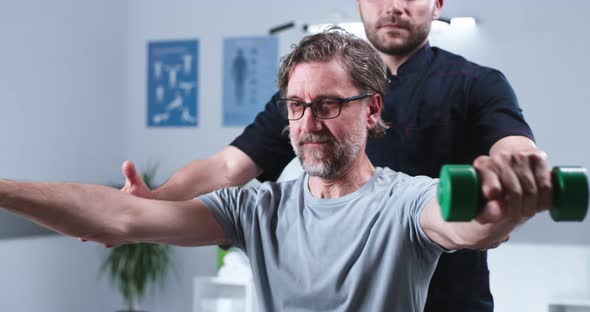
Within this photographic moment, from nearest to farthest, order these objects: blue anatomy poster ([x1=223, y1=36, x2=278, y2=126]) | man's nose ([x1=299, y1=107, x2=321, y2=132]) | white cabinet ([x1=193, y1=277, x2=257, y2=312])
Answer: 1. man's nose ([x1=299, y1=107, x2=321, y2=132])
2. white cabinet ([x1=193, y1=277, x2=257, y2=312])
3. blue anatomy poster ([x1=223, y1=36, x2=278, y2=126])

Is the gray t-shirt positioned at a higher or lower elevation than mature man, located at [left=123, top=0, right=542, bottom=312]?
lower

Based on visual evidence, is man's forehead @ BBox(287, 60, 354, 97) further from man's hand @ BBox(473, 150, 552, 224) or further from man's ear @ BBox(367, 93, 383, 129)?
man's hand @ BBox(473, 150, 552, 224)

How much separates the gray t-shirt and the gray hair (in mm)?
210

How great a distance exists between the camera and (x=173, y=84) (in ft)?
Answer: 16.7

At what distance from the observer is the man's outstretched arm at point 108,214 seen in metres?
1.36

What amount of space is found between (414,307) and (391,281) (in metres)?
0.08

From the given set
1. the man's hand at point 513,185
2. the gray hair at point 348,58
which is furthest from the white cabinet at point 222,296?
the man's hand at point 513,185

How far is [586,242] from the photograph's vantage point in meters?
3.96

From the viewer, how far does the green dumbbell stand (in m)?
0.96

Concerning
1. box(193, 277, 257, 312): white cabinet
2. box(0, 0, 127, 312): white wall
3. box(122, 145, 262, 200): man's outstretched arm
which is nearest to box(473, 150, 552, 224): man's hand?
box(122, 145, 262, 200): man's outstretched arm

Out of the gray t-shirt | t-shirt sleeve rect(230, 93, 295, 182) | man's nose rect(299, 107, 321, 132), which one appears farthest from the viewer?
t-shirt sleeve rect(230, 93, 295, 182)

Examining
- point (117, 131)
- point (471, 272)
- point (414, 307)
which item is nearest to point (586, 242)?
point (471, 272)

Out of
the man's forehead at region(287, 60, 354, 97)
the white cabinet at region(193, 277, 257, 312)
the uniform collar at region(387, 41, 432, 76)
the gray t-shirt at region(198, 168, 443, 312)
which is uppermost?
the uniform collar at region(387, 41, 432, 76)

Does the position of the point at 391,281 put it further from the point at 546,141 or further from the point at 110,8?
the point at 110,8
